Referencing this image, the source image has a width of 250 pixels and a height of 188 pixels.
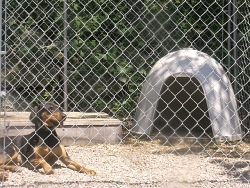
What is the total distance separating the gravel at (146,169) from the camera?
3404 millimetres

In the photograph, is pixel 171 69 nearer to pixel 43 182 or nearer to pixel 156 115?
pixel 156 115

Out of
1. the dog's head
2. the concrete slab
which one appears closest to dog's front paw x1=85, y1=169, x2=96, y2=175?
the dog's head

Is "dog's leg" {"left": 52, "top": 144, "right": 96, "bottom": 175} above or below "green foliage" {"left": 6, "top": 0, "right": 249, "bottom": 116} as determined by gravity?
below

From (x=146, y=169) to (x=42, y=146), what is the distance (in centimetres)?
81

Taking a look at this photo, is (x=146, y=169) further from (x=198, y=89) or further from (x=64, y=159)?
(x=198, y=89)

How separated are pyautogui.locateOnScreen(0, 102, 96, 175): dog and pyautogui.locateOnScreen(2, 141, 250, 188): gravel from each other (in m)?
0.06

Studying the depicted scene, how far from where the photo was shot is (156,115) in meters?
5.79

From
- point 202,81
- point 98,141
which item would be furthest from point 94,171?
point 202,81

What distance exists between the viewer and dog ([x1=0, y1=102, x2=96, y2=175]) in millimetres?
3781

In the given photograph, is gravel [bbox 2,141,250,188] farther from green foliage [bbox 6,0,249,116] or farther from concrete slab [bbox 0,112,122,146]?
green foliage [bbox 6,0,249,116]

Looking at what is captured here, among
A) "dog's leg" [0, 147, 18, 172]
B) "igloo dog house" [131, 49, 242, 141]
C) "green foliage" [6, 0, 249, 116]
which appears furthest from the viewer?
"green foliage" [6, 0, 249, 116]

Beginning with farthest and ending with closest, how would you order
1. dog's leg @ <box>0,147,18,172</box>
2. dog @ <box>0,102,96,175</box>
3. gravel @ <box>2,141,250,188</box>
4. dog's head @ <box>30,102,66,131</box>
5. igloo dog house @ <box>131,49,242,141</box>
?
1. igloo dog house @ <box>131,49,242,141</box>
2. dog's head @ <box>30,102,66,131</box>
3. dog @ <box>0,102,96,175</box>
4. dog's leg @ <box>0,147,18,172</box>
5. gravel @ <box>2,141,250,188</box>

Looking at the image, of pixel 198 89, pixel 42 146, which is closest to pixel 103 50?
pixel 198 89

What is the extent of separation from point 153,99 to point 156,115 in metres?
0.56
